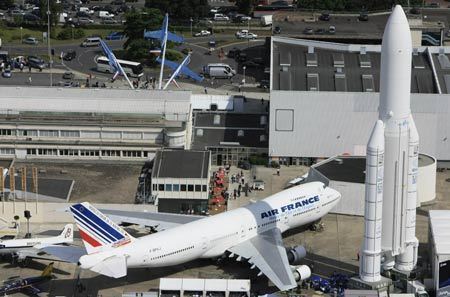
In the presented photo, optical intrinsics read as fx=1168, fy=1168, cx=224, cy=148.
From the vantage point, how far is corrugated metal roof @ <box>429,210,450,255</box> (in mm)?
125062

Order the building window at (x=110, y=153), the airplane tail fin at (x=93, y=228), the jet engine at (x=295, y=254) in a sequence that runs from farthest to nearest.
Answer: the building window at (x=110, y=153) < the jet engine at (x=295, y=254) < the airplane tail fin at (x=93, y=228)

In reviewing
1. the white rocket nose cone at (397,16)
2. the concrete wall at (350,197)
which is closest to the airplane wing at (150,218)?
the concrete wall at (350,197)

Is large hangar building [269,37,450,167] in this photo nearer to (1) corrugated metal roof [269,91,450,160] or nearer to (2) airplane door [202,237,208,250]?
(1) corrugated metal roof [269,91,450,160]

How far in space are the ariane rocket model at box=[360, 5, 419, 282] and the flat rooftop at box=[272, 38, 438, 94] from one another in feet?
149

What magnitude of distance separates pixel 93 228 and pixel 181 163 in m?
35.7

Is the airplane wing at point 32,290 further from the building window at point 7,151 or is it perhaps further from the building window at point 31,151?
the building window at point 7,151

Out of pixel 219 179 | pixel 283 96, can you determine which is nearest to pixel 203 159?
pixel 219 179

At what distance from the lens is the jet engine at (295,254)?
437 feet

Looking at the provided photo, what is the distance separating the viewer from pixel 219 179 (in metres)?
161

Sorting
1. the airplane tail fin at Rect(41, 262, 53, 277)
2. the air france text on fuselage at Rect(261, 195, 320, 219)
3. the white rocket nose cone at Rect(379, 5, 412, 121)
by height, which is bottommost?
the airplane tail fin at Rect(41, 262, 53, 277)

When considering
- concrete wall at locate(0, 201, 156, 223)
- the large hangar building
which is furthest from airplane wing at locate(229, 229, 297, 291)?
the large hangar building

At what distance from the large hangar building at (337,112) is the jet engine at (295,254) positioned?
35.7 m

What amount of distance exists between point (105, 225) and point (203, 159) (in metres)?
37.7

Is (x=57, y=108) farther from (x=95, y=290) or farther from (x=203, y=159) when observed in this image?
(x=95, y=290)
